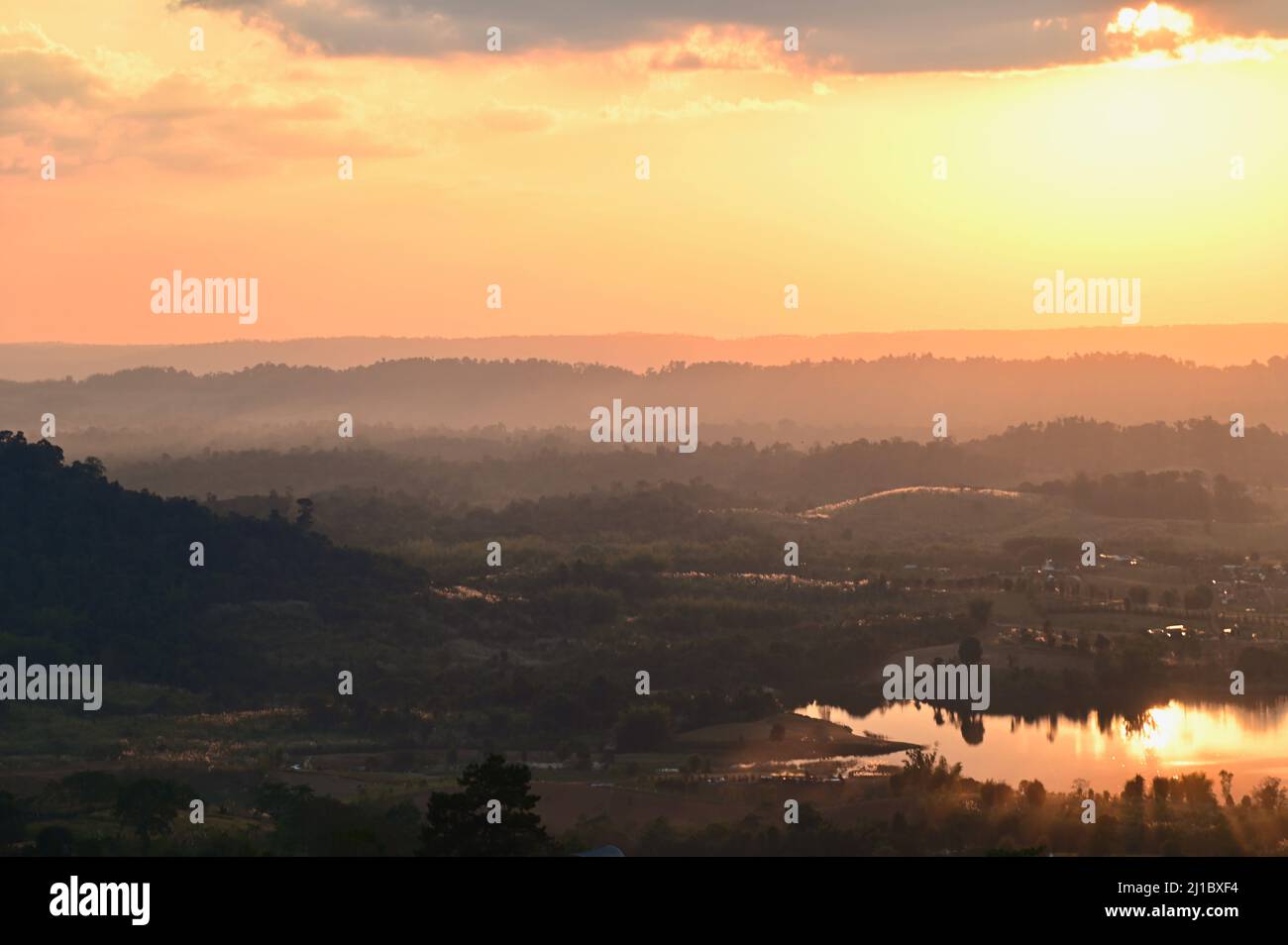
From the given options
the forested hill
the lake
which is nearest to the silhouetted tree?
the lake

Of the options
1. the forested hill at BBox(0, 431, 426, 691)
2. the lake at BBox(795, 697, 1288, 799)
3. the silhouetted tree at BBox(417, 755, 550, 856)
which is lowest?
the lake at BBox(795, 697, 1288, 799)

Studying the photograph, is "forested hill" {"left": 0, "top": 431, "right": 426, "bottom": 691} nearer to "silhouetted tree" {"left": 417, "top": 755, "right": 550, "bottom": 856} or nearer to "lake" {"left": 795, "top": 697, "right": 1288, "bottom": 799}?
"lake" {"left": 795, "top": 697, "right": 1288, "bottom": 799}

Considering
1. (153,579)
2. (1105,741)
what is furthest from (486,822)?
(153,579)

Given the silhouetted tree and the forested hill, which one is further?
the forested hill

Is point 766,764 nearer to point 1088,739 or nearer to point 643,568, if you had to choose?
point 1088,739

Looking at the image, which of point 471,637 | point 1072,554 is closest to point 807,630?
point 471,637

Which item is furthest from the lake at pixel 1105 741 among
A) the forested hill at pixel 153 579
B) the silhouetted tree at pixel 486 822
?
the forested hill at pixel 153 579
